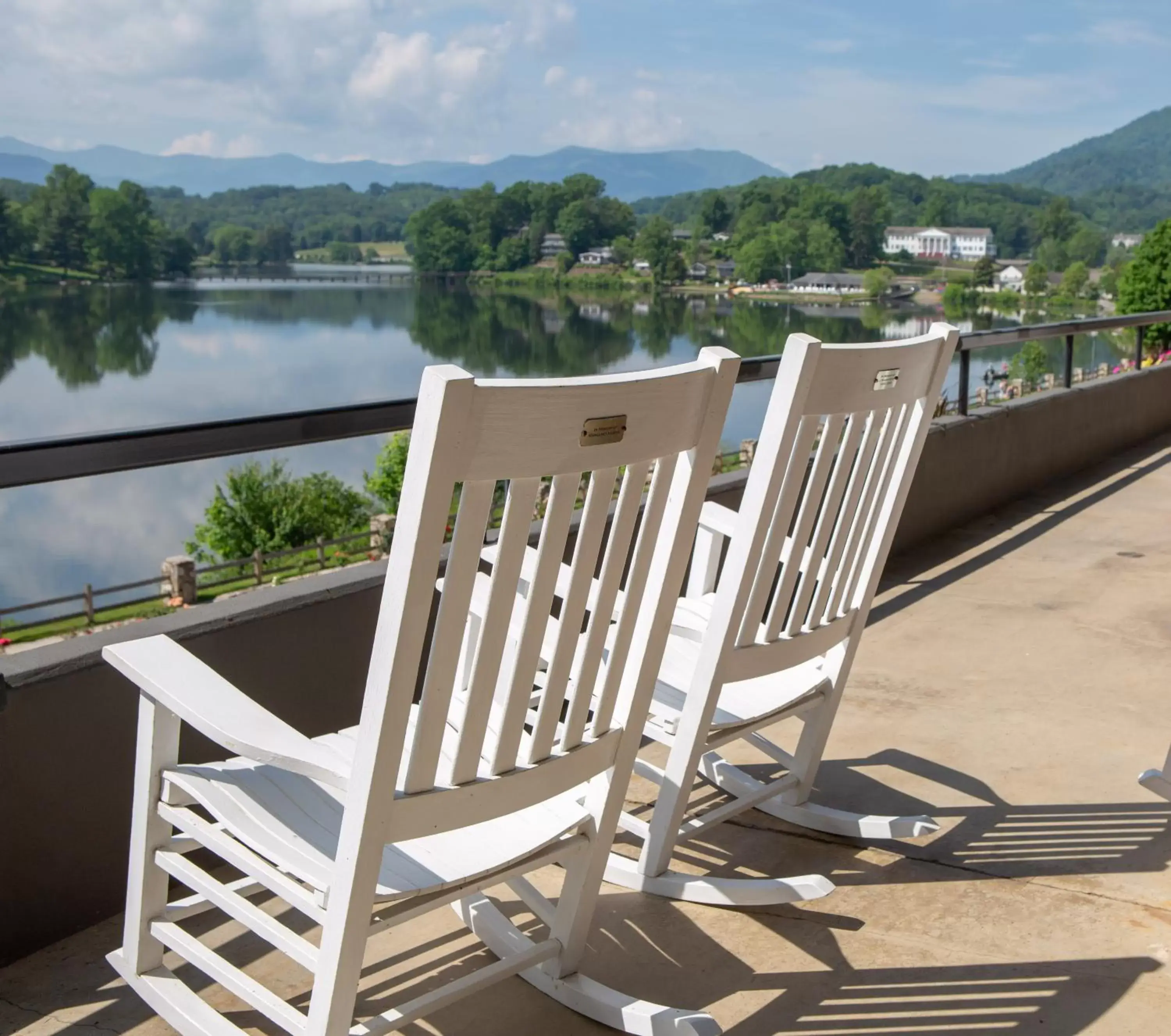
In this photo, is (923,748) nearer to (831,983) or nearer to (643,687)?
(831,983)

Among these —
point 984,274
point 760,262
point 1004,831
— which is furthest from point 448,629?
point 984,274

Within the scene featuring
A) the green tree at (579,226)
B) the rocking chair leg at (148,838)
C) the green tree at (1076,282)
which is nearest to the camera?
the rocking chair leg at (148,838)

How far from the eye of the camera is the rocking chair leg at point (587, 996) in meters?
1.69

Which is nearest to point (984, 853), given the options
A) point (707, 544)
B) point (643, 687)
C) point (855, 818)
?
point (855, 818)

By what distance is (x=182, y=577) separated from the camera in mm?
14039

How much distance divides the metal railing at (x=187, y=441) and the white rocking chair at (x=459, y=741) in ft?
1.17

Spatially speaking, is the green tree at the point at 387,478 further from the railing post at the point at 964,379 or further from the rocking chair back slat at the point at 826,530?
the rocking chair back slat at the point at 826,530

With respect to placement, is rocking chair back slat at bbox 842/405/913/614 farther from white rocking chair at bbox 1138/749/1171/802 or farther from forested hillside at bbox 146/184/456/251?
forested hillside at bbox 146/184/456/251

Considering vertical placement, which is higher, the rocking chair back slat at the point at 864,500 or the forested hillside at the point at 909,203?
the forested hillside at the point at 909,203

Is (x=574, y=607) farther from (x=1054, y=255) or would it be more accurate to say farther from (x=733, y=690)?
(x=1054, y=255)

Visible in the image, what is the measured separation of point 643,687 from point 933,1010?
69 cm

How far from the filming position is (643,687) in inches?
67.7

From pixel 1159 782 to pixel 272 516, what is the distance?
54.3 m

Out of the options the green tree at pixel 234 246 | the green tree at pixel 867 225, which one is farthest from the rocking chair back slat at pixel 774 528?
the green tree at pixel 234 246
